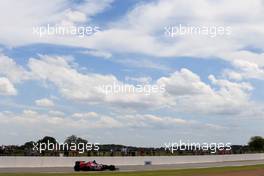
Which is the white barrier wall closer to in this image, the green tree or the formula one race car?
the formula one race car

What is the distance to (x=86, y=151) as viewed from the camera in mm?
58125

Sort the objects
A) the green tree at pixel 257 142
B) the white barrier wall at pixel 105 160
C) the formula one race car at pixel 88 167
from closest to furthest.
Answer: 1. the formula one race car at pixel 88 167
2. the white barrier wall at pixel 105 160
3. the green tree at pixel 257 142

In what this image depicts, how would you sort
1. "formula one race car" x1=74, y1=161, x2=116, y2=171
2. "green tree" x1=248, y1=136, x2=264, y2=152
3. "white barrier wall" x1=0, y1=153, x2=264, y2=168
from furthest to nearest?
"green tree" x1=248, y1=136, x2=264, y2=152
"white barrier wall" x1=0, y1=153, x2=264, y2=168
"formula one race car" x1=74, y1=161, x2=116, y2=171

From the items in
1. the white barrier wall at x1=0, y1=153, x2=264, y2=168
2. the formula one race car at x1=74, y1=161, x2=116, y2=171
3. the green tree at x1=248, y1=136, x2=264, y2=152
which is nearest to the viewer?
the formula one race car at x1=74, y1=161, x2=116, y2=171

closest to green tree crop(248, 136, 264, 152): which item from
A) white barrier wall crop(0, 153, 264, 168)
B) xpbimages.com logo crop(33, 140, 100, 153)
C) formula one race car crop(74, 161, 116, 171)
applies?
white barrier wall crop(0, 153, 264, 168)

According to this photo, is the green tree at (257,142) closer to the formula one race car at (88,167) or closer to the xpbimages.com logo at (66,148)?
the xpbimages.com logo at (66,148)

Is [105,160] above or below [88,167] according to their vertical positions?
above

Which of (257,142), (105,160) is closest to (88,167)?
(105,160)

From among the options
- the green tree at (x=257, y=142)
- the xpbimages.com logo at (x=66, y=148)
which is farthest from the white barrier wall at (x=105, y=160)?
the green tree at (x=257, y=142)

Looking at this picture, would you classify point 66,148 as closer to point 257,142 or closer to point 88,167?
point 88,167

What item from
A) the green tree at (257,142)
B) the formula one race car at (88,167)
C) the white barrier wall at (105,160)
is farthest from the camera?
the green tree at (257,142)

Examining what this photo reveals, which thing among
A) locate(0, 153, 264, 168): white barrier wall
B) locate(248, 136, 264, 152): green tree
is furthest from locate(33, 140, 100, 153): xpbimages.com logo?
locate(248, 136, 264, 152): green tree

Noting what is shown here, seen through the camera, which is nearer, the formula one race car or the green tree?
the formula one race car

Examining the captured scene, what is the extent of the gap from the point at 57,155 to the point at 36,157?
4.64 m
